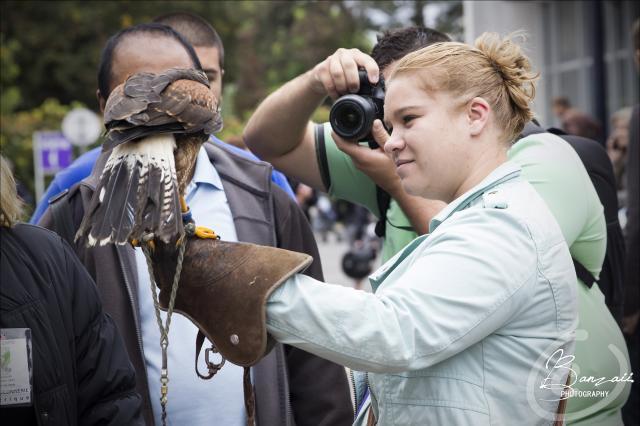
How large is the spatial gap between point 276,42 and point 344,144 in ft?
138

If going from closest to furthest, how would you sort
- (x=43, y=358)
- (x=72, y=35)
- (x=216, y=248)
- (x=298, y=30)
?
(x=216, y=248) < (x=43, y=358) < (x=72, y=35) < (x=298, y=30)

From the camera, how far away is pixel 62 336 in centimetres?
214

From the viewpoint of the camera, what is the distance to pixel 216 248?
6.40 feet

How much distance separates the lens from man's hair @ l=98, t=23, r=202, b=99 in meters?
3.19

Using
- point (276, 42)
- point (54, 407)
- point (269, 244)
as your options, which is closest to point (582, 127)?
point (269, 244)

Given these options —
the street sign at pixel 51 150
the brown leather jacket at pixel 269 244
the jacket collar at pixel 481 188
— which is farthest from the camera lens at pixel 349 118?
the street sign at pixel 51 150

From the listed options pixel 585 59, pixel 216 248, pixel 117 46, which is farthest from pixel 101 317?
pixel 585 59

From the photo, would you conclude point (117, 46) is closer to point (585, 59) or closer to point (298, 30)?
point (585, 59)

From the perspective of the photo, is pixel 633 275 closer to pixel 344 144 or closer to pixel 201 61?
pixel 344 144

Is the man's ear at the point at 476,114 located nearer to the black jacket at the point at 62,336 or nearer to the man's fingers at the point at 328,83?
the man's fingers at the point at 328,83

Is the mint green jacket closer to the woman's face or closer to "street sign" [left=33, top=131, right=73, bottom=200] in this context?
the woman's face

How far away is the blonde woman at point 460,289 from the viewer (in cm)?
187

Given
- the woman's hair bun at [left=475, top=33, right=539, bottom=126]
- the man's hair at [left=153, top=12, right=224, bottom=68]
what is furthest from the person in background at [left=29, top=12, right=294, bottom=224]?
the woman's hair bun at [left=475, top=33, right=539, bottom=126]

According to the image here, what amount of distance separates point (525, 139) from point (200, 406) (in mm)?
1357
